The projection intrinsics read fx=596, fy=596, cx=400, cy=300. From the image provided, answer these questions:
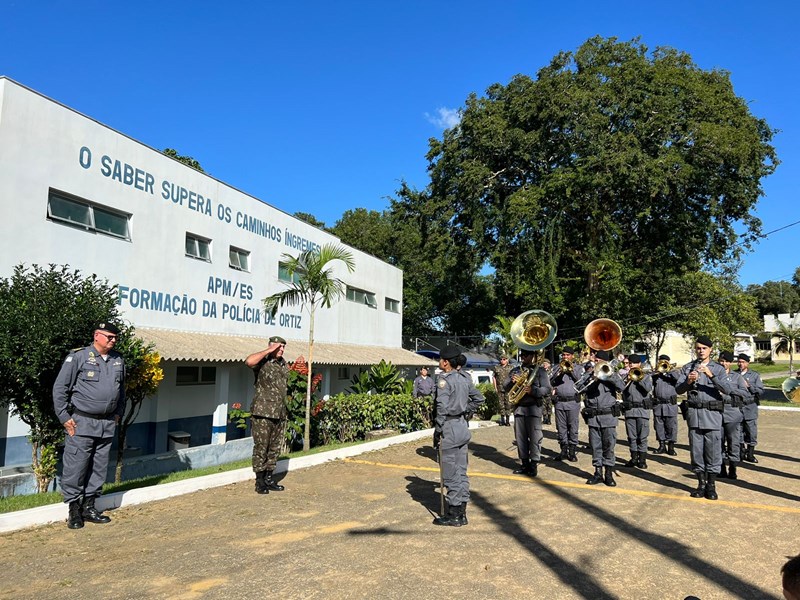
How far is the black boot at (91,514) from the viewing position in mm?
5852

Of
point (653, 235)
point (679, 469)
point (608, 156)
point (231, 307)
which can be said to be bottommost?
point (679, 469)

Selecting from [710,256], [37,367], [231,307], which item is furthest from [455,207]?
[37,367]

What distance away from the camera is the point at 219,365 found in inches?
579

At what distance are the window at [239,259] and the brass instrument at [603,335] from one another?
9.68m

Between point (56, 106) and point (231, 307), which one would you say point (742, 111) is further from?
point (56, 106)

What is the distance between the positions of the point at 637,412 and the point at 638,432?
1.17ft

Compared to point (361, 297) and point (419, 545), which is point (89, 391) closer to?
point (419, 545)

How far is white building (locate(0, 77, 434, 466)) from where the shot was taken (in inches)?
403

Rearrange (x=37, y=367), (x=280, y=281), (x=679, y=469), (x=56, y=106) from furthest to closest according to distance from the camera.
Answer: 1. (x=280, y=281)
2. (x=56, y=106)
3. (x=679, y=469)
4. (x=37, y=367)

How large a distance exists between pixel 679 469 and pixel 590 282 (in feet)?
69.2

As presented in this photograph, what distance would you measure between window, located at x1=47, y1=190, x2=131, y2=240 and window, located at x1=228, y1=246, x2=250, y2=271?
141 inches

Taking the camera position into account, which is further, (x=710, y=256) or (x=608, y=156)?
(x=710, y=256)

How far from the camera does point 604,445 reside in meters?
8.20

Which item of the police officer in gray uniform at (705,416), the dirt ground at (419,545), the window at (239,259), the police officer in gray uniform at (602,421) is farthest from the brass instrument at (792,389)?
the window at (239,259)
